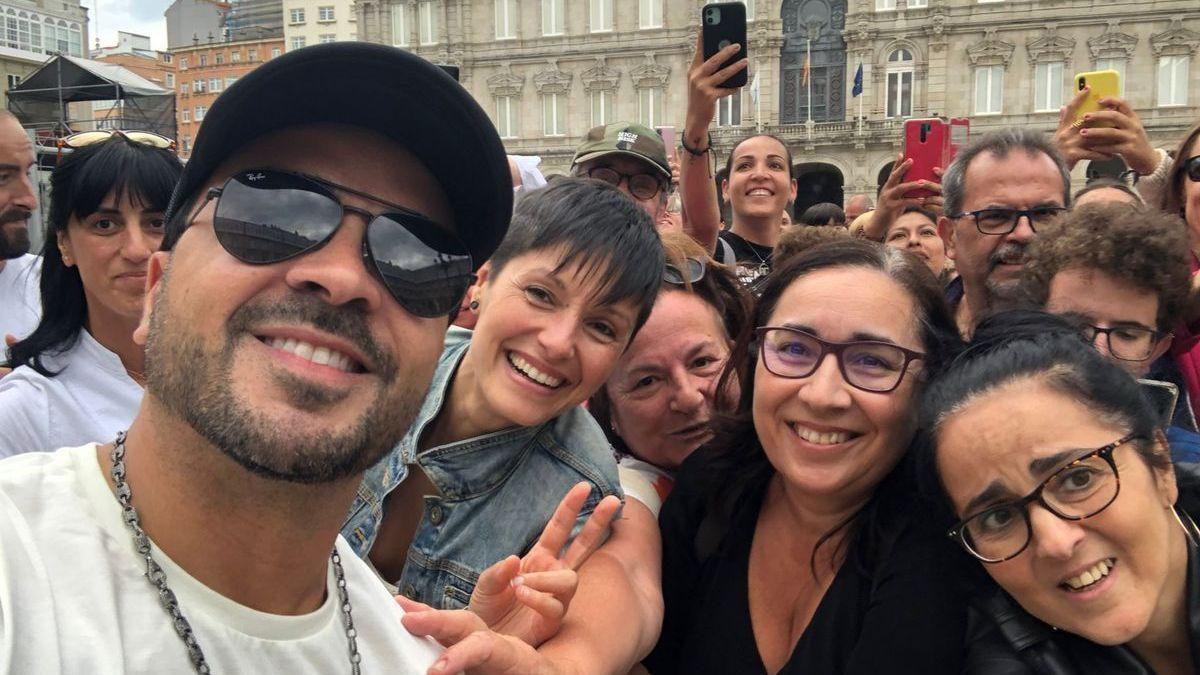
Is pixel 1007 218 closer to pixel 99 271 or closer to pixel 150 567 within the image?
pixel 150 567

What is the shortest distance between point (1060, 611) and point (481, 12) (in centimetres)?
3759

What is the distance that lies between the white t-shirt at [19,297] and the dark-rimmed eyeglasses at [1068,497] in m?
3.74

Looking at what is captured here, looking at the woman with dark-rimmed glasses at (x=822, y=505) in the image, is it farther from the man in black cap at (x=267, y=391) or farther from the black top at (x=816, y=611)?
the man in black cap at (x=267, y=391)

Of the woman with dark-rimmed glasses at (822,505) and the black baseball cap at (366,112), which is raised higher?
the black baseball cap at (366,112)

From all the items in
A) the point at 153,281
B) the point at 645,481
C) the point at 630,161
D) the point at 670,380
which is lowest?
the point at 645,481

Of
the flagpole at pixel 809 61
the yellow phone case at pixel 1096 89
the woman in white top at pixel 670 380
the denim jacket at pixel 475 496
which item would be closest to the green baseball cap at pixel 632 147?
the woman in white top at pixel 670 380

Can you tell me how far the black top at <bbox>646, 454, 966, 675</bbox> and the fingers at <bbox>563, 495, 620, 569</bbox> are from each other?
353 millimetres

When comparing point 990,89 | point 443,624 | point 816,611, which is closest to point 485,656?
point 443,624

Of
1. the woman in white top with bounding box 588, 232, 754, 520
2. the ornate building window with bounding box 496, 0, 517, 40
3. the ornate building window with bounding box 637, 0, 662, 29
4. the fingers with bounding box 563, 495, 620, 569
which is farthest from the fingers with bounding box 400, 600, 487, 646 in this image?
the ornate building window with bounding box 496, 0, 517, 40

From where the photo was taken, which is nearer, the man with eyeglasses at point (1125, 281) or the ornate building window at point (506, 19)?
the man with eyeglasses at point (1125, 281)

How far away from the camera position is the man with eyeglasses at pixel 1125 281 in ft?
7.50

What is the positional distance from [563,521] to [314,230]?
749 millimetres

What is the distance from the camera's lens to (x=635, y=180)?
165 inches

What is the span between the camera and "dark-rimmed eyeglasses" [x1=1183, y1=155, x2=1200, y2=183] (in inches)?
118
